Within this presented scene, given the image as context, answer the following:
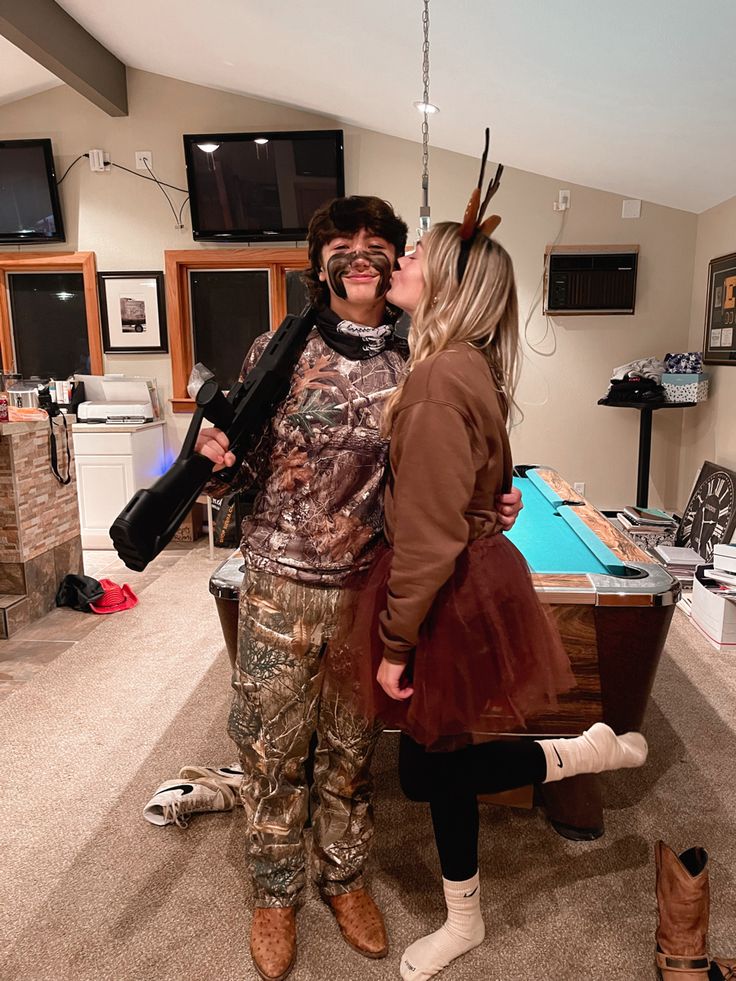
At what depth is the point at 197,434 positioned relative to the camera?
1.27m

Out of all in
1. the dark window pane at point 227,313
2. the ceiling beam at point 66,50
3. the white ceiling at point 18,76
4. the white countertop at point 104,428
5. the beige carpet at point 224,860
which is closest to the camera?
the beige carpet at point 224,860

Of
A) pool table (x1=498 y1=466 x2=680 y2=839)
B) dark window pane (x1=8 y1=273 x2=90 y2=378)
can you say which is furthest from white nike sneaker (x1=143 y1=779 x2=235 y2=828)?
dark window pane (x1=8 y1=273 x2=90 y2=378)

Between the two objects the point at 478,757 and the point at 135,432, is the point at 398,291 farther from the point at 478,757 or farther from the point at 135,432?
the point at 135,432

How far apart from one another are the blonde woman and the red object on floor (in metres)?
2.57

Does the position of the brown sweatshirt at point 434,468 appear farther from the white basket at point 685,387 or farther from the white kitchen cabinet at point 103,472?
the white kitchen cabinet at point 103,472

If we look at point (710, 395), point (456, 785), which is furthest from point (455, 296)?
point (710, 395)

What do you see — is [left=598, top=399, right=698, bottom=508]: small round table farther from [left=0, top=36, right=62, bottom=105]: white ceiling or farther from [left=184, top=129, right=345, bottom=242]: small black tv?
[left=0, top=36, right=62, bottom=105]: white ceiling

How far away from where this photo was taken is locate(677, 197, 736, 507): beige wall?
417 centimetres

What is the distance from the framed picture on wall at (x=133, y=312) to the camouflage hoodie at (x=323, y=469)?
4132mm

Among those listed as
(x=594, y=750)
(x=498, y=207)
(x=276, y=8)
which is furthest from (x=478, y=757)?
(x=498, y=207)

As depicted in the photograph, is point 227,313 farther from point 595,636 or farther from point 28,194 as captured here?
point 595,636

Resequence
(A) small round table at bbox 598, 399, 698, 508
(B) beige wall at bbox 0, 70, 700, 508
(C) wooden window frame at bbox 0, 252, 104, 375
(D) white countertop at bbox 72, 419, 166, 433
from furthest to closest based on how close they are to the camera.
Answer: (C) wooden window frame at bbox 0, 252, 104, 375 < (B) beige wall at bbox 0, 70, 700, 508 < (D) white countertop at bbox 72, 419, 166, 433 < (A) small round table at bbox 598, 399, 698, 508

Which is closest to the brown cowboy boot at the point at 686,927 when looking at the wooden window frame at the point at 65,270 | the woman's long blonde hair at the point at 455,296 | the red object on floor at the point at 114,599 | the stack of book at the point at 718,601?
the woman's long blonde hair at the point at 455,296

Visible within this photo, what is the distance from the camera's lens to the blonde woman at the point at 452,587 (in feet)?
3.77
